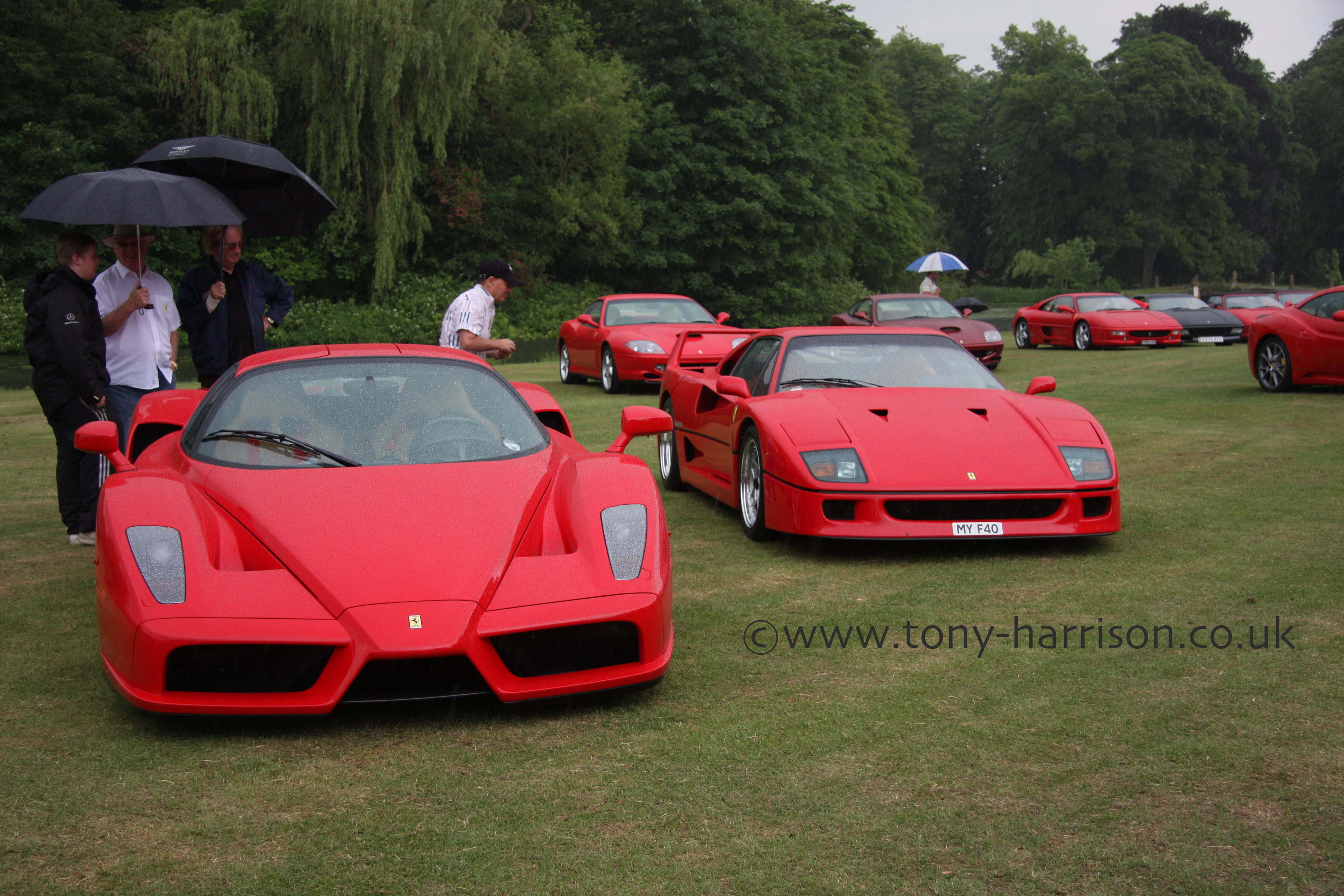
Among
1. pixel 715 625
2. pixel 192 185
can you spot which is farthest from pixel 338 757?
pixel 192 185

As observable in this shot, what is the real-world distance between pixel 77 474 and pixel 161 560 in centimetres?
333

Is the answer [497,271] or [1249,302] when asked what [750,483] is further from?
Answer: [1249,302]

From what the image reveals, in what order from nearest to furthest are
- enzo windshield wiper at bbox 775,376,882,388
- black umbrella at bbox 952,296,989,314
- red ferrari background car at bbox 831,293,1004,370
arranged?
enzo windshield wiper at bbox 775,376,882,388
red ferrari background car at bbox 831,293,1004,370
black umbrella at bbox 952,296,989,314

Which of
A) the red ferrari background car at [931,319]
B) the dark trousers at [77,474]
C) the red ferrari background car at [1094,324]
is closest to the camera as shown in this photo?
the dark trousers at [77,474]

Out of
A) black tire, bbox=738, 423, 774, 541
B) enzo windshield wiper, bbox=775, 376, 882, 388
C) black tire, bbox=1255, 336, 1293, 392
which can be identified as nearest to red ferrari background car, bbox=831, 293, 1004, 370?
black tire, bbox=1255, 336, 1293, 392

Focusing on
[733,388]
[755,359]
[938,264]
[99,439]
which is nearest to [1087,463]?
[733,388]

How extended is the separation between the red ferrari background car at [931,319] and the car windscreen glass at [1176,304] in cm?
446

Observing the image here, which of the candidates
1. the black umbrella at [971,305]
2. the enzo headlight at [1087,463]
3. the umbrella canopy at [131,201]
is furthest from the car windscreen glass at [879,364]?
the black umbrella at [971,305]

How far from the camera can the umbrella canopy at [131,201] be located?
6023mm

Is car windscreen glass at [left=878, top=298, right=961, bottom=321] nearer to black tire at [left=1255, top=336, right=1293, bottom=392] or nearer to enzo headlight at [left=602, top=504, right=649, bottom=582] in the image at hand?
black tire at [left=1255, top=336, right=1293, bottom=392]

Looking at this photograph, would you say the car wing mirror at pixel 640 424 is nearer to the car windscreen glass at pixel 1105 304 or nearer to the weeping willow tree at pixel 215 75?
the car windscreen glass at pixel 1105 304

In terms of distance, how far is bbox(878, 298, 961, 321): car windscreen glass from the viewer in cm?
2239

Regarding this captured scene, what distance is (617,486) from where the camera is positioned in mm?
4402

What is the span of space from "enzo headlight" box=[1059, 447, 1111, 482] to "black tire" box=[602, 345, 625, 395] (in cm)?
1095
